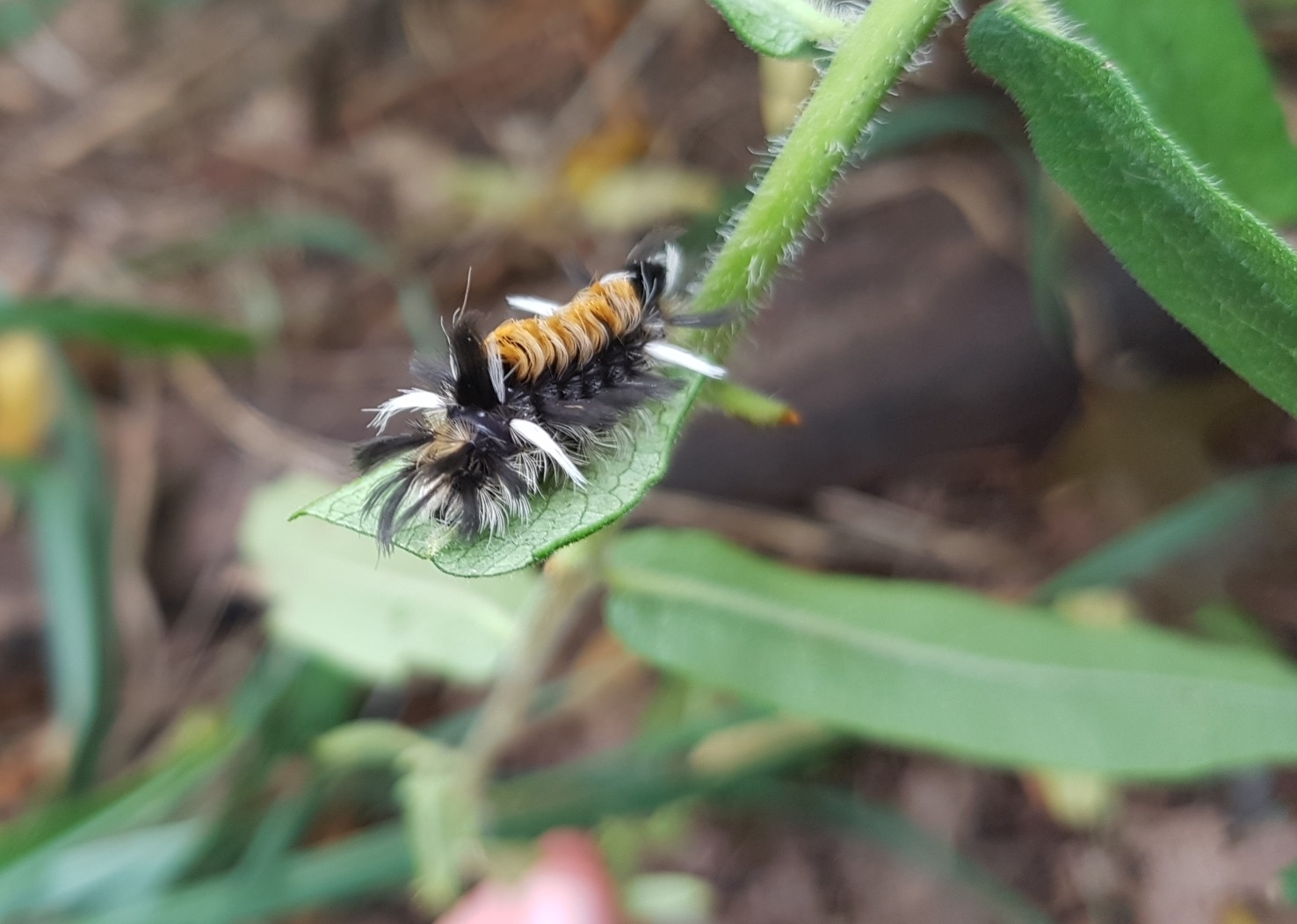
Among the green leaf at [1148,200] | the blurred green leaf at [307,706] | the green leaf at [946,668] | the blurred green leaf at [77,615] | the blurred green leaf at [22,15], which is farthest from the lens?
the blurred green leaf at [22,15]

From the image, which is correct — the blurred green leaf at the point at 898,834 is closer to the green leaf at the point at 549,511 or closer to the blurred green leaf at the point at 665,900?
the blurred green leaf at the point at 665,900

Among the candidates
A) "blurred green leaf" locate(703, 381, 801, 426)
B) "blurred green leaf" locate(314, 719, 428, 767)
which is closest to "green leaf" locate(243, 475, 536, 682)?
"blurred green leaf" locate(314, 719, 428, 767)

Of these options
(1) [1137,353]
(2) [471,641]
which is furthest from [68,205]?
(1) [1137,353]

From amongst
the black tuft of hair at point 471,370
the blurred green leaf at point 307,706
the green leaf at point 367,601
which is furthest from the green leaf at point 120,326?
the black tuft of hair at point 471,370

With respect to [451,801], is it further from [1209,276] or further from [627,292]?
[1209,276]

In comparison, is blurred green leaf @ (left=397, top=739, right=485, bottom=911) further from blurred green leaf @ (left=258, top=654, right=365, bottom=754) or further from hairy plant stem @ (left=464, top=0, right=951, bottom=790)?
hairy plant stem @ (left=464, top=0, right=951, bottom=790)

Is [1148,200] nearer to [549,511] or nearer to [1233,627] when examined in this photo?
[549,511]
